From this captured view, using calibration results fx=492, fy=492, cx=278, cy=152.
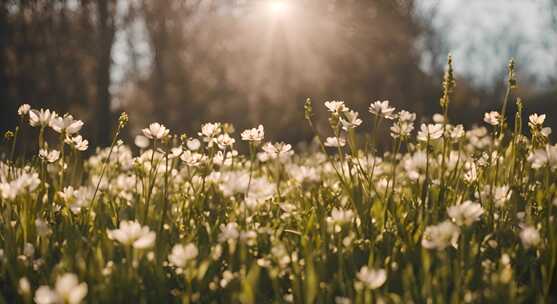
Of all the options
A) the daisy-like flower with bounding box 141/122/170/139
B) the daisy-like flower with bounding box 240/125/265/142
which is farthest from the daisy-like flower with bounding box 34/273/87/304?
the daisy-like flower with bounding box 240/125/265/142

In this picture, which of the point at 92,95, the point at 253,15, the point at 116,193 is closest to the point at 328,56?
the point at 253,15

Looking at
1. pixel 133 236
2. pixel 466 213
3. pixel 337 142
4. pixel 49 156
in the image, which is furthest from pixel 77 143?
pixel 466 213

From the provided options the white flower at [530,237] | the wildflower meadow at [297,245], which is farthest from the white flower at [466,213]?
the white flower at [530,237]

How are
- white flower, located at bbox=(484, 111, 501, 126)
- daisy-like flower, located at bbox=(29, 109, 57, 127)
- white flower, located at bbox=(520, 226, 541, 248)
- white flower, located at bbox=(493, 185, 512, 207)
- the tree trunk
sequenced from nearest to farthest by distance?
white flower, located at bbox=(520, 226, 541, 248) → white flower, located at bbox=(493, 185, 512, 207) → daisy-like flower, located at bbox=(29, 109, 57, 127) → white flower, located at bbox=(484, 111, 501, 126) → the tree trunk

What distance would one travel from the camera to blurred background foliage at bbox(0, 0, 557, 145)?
11.5 metres

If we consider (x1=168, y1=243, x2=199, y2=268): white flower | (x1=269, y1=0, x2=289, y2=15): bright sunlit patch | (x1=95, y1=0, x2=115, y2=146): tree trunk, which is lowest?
(x1=168, y1=243, x2=199, y2=268): white flower

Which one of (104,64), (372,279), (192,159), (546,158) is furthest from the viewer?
(104,64)

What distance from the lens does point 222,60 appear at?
1700 centimetres

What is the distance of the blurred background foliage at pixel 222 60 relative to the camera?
11.5 metres

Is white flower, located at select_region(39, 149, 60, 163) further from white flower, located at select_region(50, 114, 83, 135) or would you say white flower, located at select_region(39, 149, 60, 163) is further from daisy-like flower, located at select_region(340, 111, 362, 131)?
daisy-like flower, located at select_region(340, 111, 362, 131)

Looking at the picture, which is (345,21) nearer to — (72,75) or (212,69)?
(212,69)

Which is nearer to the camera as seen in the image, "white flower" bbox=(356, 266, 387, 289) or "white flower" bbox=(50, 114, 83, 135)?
"white flower" bbox=(356, 266, 387, 289)

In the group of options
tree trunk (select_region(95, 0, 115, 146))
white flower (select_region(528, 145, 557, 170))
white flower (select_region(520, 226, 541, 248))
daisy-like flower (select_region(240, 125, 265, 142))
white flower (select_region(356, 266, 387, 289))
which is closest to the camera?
white flower (select_region(356, 266, 387, 289))

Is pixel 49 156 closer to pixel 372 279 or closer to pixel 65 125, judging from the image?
pixel 65 125
